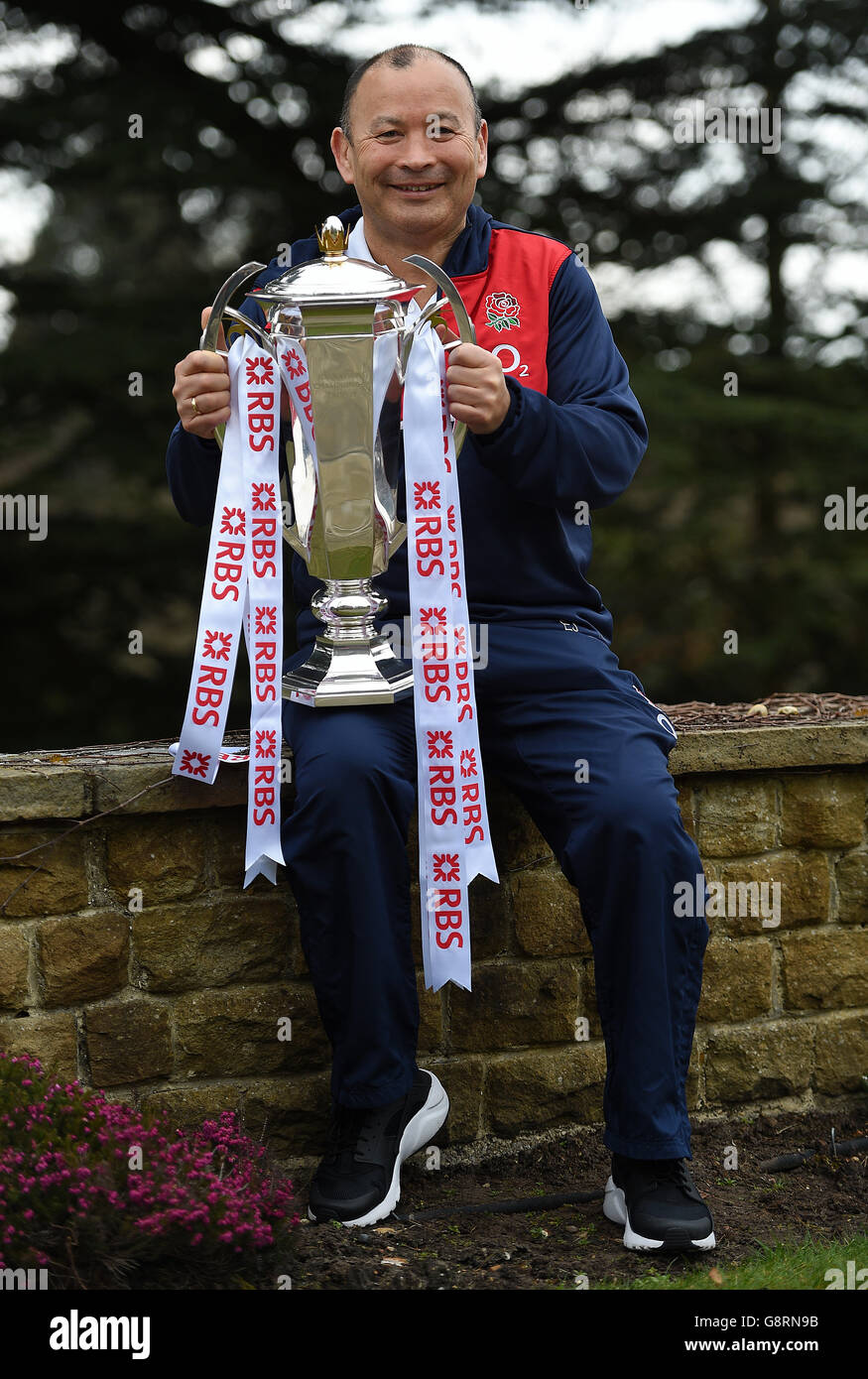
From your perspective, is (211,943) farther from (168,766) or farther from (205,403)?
(205,403)

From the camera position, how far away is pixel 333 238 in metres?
2.32

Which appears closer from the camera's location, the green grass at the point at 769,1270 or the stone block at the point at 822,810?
the green grass at the point at 769,1270

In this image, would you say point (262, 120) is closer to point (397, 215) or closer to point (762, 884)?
point (397, 215)

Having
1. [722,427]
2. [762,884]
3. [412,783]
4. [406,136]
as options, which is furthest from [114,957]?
[722,427]

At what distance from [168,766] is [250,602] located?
0.34 meters

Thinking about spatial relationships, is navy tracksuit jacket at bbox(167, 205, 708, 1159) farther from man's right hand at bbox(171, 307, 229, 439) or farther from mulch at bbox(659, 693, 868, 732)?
mulch at bbox(659, 693, 868, 732)

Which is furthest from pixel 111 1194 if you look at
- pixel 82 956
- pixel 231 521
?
pixel 231 521

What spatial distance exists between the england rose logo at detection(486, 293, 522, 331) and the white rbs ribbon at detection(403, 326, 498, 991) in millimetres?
277

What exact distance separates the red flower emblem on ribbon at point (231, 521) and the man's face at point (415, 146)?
0.63m

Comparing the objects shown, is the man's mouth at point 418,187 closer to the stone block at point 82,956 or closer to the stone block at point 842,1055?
the stone block at point 82,956

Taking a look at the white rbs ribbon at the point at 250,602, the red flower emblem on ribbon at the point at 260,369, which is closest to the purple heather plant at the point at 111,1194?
the white rbs ribbon at the point at 250,602

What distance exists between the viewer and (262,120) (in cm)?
592

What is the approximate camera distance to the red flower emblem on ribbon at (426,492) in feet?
7.48

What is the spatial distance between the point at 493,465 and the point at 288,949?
3.06 feet
